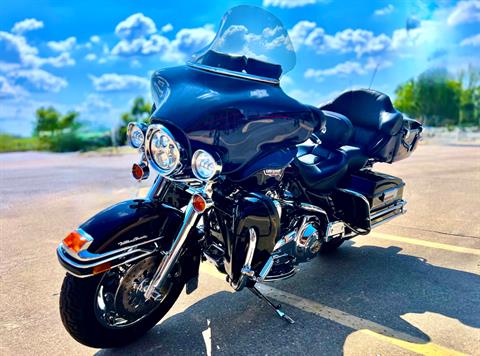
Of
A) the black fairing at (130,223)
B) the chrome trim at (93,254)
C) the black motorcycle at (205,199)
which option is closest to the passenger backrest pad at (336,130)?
the black motorcycle at (205,199)

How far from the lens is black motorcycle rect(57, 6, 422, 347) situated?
8.16 ft

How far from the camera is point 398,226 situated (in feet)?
18.1

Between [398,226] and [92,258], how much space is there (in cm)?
430

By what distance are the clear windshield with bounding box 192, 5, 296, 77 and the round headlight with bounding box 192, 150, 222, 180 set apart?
2.33 feet

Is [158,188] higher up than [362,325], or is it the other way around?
[158,188]

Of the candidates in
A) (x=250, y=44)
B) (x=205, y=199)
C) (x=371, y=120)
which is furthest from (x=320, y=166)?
(x=205, y=199)

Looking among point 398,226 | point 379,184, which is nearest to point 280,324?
point 379,184

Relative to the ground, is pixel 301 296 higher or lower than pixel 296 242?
lower

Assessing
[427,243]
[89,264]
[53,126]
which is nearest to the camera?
[89,264]

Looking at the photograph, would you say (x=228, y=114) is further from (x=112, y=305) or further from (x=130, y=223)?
(x=112, y=305)

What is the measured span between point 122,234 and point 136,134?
2.26 feet

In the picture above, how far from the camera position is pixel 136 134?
2.79 metres

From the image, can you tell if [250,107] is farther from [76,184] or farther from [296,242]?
[76,184]

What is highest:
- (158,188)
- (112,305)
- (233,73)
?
(233,73)
